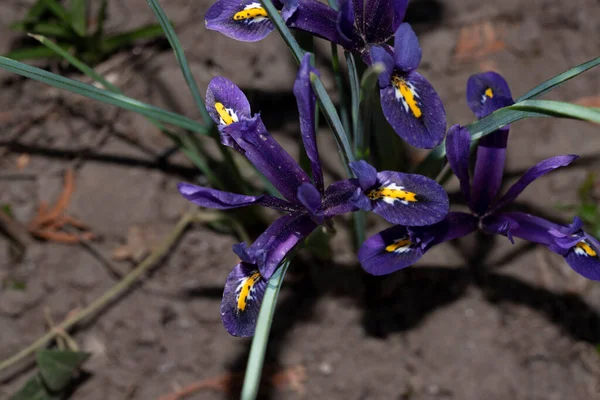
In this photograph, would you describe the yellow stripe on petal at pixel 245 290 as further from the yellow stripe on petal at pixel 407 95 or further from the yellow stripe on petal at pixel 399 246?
the yellow stripe on petal at pixel 407 95

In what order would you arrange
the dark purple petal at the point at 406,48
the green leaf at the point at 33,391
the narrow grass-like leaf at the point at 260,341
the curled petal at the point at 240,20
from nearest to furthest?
the narrow grass-like leaf at the point at 260,341 → the dark purple petal at the point at 406,48 → the curled petal at the point at 240,20 → the green leaf at the point at 33,391

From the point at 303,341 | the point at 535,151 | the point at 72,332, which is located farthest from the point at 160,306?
the point at 535,151

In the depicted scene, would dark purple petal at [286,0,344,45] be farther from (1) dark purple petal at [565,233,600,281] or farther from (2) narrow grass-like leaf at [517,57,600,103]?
(1) dark purple petal at [565,233,600,281]

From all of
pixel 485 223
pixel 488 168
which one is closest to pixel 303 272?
pixel 485 223

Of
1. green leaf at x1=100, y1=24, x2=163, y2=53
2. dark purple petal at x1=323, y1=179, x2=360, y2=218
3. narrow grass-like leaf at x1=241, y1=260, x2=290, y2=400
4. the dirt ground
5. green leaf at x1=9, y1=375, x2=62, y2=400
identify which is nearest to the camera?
narrow grass-like leaf at x1=241, y1=260, x2=290, y2=400

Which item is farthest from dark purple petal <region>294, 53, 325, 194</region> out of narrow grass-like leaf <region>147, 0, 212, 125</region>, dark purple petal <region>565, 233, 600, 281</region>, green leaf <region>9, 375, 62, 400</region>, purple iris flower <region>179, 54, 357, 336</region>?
green leaf <region>9, 375, 62, 400</region>

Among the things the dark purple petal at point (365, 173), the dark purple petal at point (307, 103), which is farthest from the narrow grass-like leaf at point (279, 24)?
the dark purple petal at point (365, 173)
